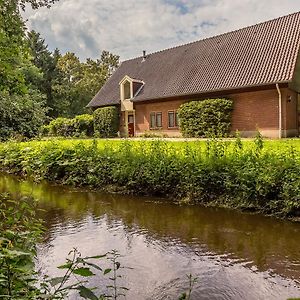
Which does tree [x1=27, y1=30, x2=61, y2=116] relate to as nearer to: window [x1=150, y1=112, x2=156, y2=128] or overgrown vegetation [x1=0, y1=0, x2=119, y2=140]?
overgrown vegetation [x1=0, y1=0, x2=119, y2=140]

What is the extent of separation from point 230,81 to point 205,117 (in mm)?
2669

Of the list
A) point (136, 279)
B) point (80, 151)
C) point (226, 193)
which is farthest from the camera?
point (80, 151)

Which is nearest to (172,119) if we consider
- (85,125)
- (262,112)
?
(262,112)

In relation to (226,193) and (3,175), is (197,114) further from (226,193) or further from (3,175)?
(226,193)

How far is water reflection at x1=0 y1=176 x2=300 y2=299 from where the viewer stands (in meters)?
4.65

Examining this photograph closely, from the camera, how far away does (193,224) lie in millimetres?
7461

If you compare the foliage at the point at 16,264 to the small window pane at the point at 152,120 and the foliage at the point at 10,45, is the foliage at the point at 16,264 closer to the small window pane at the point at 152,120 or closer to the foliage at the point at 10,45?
the foliage at the point at 10,45

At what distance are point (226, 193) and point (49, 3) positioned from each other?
5.66 meters

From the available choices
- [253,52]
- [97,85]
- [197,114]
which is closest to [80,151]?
[197,114]

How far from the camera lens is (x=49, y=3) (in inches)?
263

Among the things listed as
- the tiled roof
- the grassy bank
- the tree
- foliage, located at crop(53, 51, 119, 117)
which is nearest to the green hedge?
the tiled roof

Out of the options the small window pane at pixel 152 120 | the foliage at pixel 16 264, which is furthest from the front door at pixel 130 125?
the foliage at pixel 16 264

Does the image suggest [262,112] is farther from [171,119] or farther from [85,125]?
[85,125]

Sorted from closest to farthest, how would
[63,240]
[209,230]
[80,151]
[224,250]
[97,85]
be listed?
1. [224,250]
2. [63,240]
3. [209,230]
4. [80,151]
5. [97,85]
